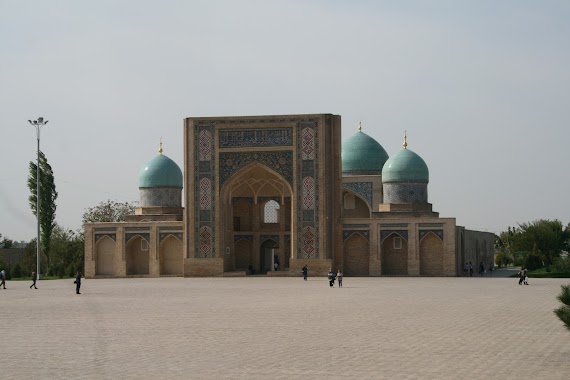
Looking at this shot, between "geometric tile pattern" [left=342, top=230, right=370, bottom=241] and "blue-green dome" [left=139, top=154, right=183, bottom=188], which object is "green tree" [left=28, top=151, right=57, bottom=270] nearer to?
"blue-green dome" [left=139, top=154, right=183, bottom=188]

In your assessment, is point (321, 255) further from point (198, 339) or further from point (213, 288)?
point (198, 339)

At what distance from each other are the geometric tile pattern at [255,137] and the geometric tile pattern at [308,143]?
54 cm

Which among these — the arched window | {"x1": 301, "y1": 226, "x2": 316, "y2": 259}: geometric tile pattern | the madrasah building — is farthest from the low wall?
the arched window

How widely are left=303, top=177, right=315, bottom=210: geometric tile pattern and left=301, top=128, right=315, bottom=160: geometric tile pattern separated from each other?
0.96 metres

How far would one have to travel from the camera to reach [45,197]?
4444 centimetres

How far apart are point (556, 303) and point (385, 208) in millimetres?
23160

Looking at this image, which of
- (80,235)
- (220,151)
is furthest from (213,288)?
(80,235)

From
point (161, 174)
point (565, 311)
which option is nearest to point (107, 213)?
point (161, 174)

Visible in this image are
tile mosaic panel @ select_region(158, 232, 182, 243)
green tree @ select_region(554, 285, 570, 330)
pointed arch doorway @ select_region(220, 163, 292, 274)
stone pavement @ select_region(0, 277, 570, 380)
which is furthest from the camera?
pointed arch doorway @ select_region(220, 163, 292, 274)

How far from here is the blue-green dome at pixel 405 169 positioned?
4441 centimetres

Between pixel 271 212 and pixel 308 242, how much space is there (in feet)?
17.0

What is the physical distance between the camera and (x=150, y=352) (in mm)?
12164

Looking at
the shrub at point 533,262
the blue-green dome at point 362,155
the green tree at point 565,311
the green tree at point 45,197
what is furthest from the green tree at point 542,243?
the green tree at point 565,311

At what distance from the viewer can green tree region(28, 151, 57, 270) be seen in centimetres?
4434
